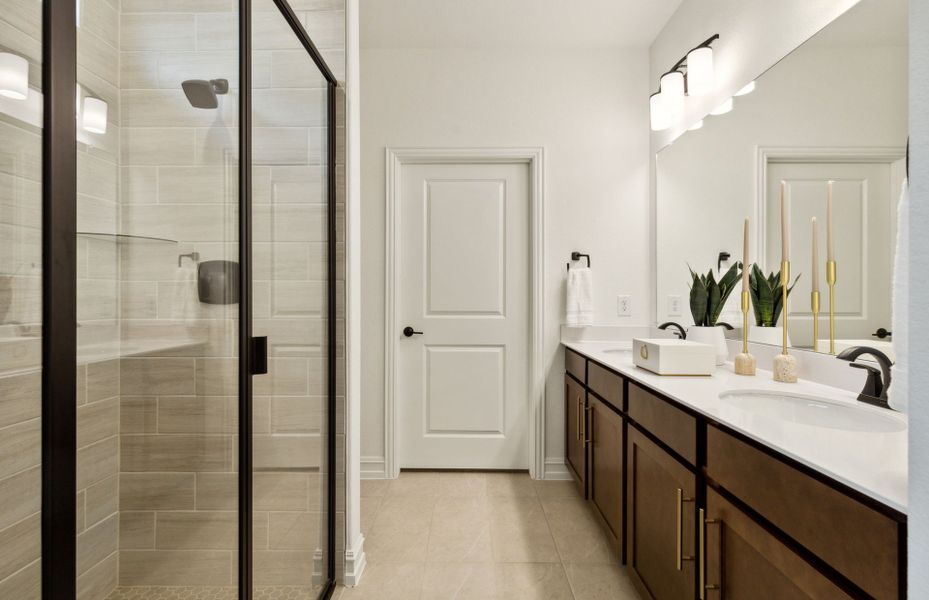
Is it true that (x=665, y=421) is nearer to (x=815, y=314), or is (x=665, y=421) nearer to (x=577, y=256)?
(x=815, y=314)

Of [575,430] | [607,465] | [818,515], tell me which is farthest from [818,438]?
[575,430]

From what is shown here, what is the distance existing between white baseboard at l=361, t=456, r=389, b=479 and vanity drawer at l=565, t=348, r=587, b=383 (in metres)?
1.26

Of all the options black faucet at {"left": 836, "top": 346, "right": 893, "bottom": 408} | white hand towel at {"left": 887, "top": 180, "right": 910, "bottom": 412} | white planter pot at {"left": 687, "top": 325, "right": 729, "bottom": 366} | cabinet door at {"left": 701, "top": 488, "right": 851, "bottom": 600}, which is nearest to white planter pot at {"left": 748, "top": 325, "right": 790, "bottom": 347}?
white planter pot at {"left": 687, "top": 325, "right": 729, "bottom": 366}

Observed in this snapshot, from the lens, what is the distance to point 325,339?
1.76m

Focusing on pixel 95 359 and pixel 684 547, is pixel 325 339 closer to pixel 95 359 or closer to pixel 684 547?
pixel 95 359

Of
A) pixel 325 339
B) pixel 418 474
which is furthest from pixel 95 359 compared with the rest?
pixel 418 474

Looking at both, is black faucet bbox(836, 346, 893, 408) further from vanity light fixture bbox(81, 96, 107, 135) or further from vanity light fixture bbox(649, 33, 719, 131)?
vanity light fixture bbox(81, 96, 107, 135)

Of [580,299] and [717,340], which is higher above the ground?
[580,299]

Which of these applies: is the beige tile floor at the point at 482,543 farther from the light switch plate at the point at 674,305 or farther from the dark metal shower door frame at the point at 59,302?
the dark metal shower door frame at the point at 59,302

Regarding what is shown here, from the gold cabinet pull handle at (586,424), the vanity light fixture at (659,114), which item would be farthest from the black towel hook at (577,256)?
the gold cabinet pull handle at (586,424)

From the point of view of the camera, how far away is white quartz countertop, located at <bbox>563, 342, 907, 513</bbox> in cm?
73

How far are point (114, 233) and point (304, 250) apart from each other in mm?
865

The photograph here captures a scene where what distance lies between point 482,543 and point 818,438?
1578mm

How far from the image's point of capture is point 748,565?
103 cm
